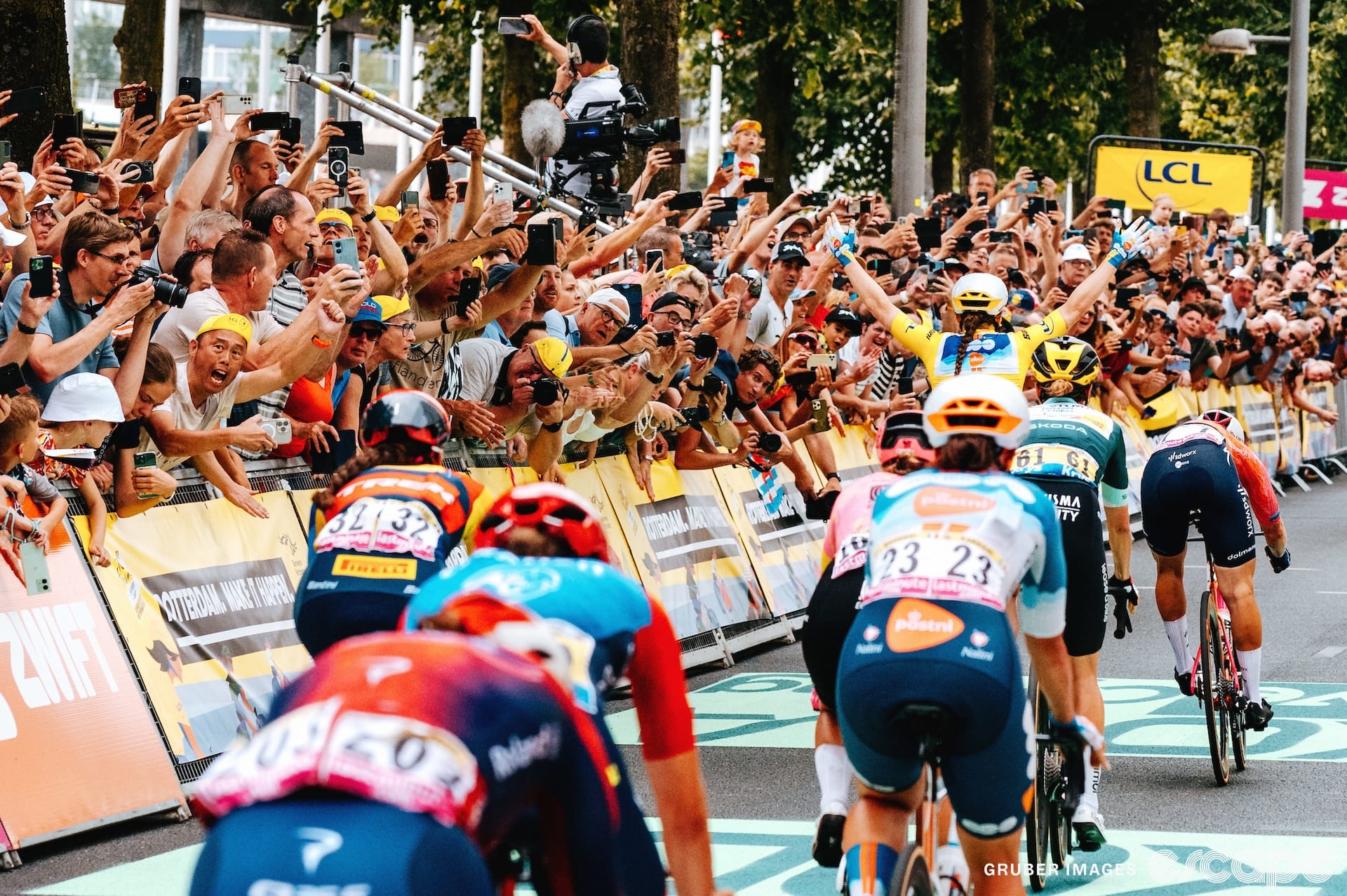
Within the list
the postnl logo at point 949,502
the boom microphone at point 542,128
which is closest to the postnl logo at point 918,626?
the postnl logo at point 949,502

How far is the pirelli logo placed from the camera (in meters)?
6.20

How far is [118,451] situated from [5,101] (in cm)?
214

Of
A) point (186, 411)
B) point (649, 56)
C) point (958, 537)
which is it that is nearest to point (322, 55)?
point (649, 56)

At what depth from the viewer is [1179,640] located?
10305mm

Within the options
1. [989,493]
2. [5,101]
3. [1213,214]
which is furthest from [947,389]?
[1213,214]

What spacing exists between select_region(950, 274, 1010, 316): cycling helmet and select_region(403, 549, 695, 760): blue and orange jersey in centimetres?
593

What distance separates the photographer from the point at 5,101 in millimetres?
9539

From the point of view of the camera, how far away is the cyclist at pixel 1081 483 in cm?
828

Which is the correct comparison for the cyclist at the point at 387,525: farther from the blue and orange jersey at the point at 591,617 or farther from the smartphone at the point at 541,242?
the smartphone at the point at 541,242

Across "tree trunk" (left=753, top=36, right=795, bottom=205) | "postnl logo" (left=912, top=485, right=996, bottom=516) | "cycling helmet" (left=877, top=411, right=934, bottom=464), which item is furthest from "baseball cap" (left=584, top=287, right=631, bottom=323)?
"tree trunk" (left=753, top=36, right=795, bottom=205)

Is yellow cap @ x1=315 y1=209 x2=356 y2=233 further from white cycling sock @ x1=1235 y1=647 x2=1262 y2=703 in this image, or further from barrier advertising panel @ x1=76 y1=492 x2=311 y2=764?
white cycling sock @ x1=1235 y1=647 x2=1262 y2=703

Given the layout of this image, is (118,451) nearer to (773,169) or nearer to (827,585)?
(827,585)

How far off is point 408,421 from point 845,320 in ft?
26.8

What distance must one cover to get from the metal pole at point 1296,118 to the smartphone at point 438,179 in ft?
70.9
